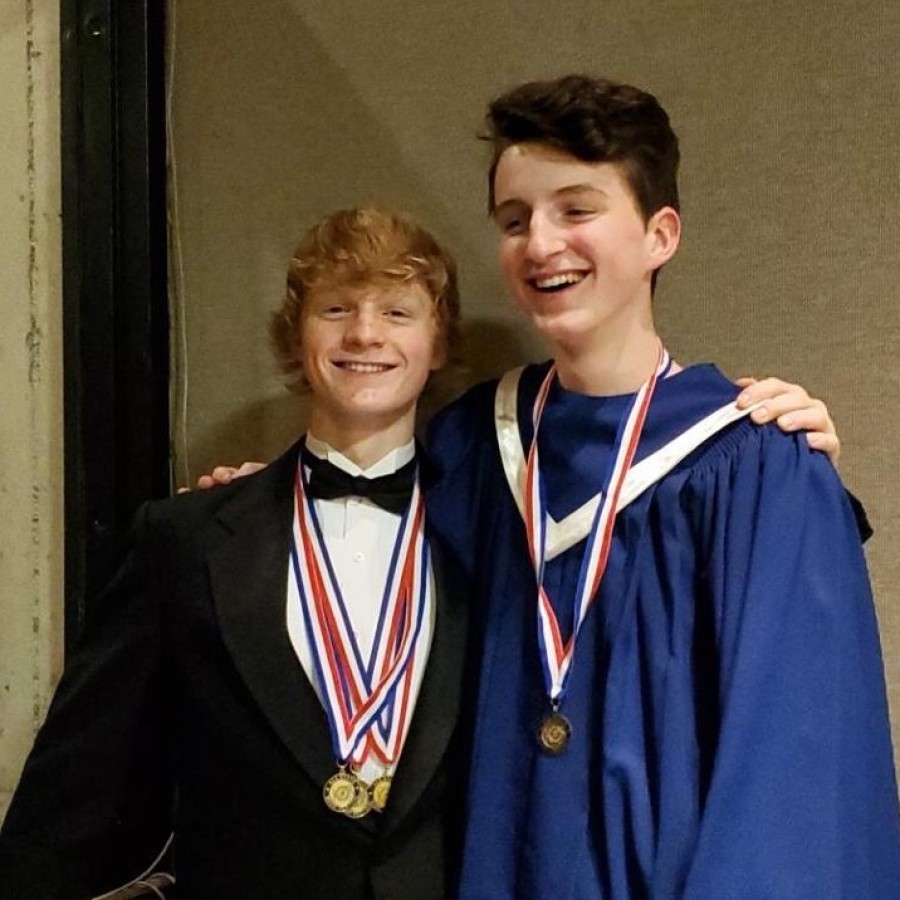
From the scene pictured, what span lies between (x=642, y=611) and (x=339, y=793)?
0.37 m

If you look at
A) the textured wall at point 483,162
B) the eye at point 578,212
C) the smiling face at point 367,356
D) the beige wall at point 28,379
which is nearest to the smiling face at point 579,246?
the eye at point 578,212

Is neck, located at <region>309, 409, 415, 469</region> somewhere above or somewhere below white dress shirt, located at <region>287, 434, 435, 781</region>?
above

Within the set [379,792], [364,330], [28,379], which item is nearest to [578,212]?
[364,330]

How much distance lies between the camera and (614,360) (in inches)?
51.0

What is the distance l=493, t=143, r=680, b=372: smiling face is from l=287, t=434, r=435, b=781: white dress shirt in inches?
11.2

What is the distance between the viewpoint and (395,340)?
1396 millimetres

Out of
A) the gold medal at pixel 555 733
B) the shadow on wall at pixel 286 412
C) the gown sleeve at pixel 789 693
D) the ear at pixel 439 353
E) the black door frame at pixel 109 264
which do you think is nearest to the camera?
the gown sleeve at pixel 789 693

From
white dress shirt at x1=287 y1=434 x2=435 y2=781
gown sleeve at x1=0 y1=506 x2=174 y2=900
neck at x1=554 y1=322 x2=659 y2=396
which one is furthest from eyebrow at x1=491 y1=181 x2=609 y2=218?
gown sleeve at x1=0 y1=506 x2=174 y2=900

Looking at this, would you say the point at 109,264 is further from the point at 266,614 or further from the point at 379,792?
the point at 379,792

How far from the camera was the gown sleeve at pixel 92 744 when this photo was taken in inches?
55.5

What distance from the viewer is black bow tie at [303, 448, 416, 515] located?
55.2 inches

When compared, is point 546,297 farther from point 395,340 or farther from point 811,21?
point 811,21

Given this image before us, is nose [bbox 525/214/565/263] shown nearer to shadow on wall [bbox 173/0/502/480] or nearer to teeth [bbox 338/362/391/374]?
teeth [bbox 338/362/391/374]

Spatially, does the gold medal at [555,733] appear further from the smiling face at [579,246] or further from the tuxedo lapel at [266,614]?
the smiling face at [579,246]
